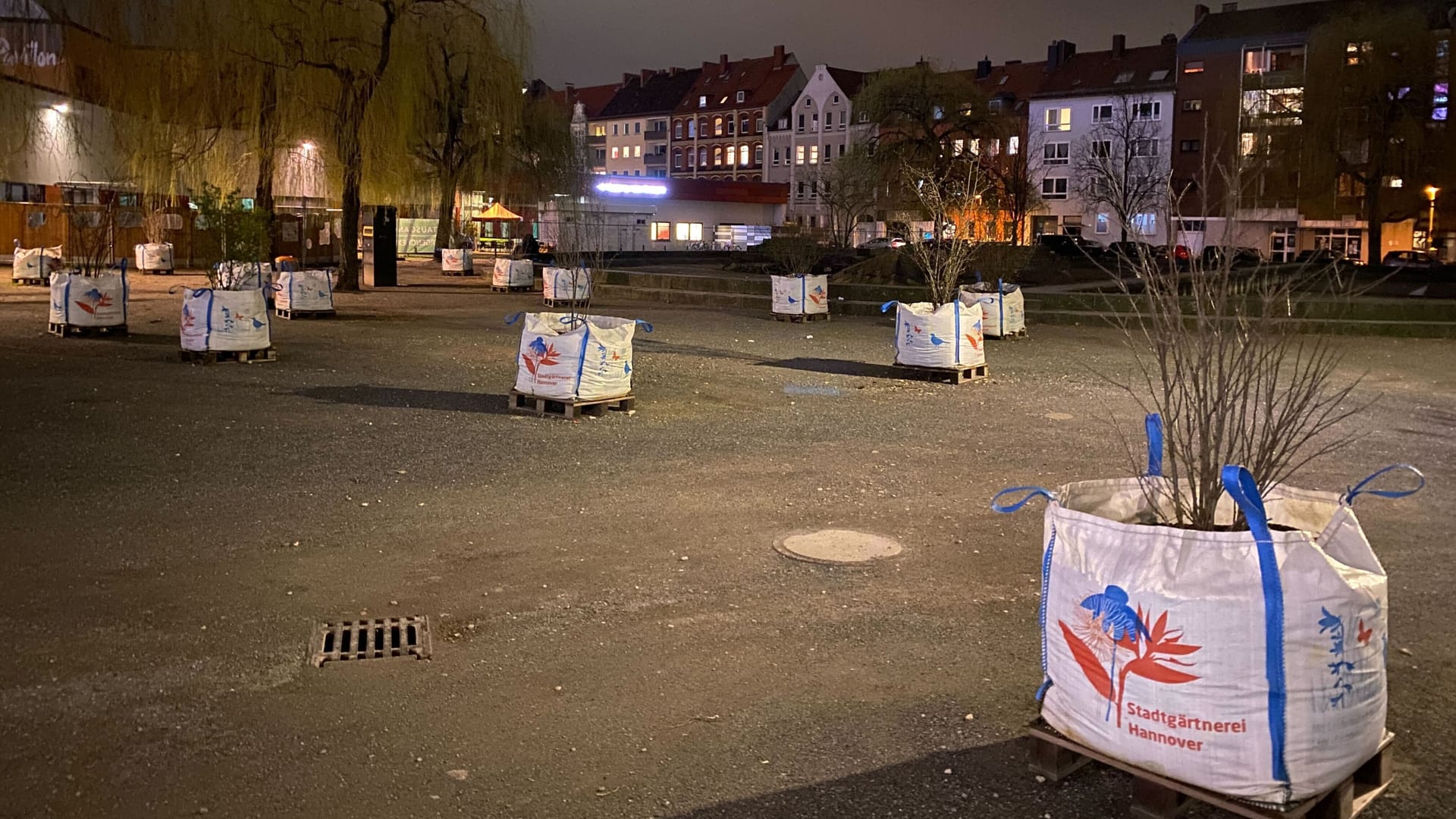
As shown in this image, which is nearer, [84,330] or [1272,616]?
[1272,616]

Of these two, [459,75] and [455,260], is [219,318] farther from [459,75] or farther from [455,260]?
[455,260]

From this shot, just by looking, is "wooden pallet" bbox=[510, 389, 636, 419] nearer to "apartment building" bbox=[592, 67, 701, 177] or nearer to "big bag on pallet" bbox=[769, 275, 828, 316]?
"big bag on pallet" bbox=[769, 275, 828, 316]

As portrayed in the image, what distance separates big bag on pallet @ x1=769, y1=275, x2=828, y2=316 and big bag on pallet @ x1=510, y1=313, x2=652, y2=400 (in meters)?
12.4

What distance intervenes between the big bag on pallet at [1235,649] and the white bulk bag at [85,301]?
18169 millimetres

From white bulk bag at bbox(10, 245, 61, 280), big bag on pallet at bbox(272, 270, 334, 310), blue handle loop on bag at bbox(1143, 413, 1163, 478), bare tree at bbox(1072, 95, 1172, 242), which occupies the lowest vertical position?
blue handle loop on bag at bbox(1143, 413, 1163, 478)

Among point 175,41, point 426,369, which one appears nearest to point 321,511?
point 426,369

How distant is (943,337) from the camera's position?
14.9 meters

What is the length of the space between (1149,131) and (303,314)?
52.5 m

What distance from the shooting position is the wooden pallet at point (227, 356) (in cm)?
1534

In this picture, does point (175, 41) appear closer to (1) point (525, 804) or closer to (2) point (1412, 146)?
(1) point (525, 804)

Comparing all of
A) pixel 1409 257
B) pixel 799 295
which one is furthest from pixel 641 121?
pixel 799 295

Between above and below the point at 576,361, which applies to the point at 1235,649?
below

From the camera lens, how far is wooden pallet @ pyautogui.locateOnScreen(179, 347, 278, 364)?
1534 centimetres

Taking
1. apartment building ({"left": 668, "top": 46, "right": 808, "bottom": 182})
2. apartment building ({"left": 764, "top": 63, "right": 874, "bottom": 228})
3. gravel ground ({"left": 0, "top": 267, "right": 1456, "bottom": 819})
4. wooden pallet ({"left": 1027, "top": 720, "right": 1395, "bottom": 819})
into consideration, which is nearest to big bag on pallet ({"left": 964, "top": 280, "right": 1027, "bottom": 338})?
gravel ground ({"left": 0, "top": 267, "right": 1456, "bottom": 819})
